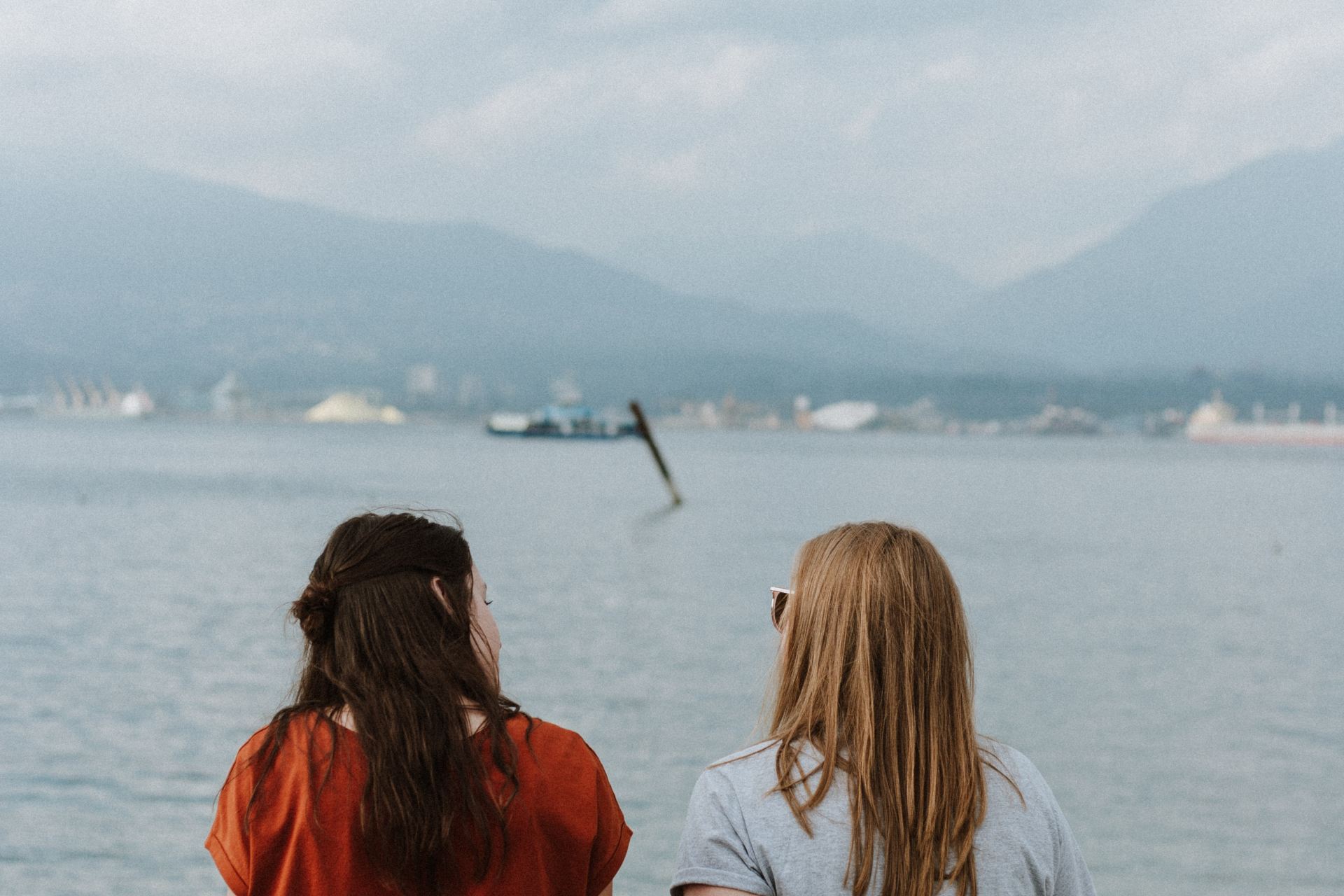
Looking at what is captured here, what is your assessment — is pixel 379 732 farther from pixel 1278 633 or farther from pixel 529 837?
pixel 1278 633

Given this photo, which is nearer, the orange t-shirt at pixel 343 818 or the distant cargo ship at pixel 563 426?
the orange t-shirt at pixel 343 818

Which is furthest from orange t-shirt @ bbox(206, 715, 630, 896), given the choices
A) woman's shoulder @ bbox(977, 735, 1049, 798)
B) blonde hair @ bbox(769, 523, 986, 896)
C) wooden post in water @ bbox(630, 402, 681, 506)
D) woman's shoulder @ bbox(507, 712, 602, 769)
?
wooden post in water @ bbox(630, 402, 681, 506)

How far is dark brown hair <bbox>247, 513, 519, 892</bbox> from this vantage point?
2070mm

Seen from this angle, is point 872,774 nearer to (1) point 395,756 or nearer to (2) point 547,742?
(2) point 547,742

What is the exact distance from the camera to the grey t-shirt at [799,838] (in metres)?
2.08

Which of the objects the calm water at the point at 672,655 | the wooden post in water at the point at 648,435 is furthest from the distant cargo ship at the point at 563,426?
the wooden post in water at the point at 648,435

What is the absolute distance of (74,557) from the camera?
38156mm

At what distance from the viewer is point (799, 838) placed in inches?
81.8

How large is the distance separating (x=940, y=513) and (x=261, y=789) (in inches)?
2581

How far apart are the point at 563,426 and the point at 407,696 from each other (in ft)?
594

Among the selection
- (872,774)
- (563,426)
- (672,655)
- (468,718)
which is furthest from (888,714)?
(563,426)

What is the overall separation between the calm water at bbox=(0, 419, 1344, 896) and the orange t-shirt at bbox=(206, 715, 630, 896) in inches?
26.2

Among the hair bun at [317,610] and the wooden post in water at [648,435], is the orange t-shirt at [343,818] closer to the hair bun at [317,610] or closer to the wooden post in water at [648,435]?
the hair bun at [317,610]

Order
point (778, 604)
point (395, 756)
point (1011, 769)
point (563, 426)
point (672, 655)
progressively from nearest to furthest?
point (395, 756)
point (1011, 769)
point (778, 604)
point (672, 655)
point (563, 426)
